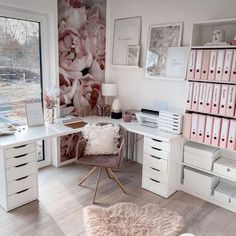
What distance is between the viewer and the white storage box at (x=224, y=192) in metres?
2.64

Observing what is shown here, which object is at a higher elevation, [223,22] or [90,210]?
[223,22]

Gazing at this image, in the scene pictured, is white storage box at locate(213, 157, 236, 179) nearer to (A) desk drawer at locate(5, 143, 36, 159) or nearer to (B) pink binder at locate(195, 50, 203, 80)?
(B) pink binder at locate(195, 50, 203, 80)

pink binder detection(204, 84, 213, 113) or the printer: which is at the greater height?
pink binder detection(204, 84, 213, 113)

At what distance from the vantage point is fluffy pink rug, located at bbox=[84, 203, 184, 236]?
2186 millimetres

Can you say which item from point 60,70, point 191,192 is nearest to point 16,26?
point 60,70

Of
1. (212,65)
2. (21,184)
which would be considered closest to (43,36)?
(21,184)

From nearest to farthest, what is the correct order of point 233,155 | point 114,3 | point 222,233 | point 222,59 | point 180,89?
point 222,233
point 222,59
point 233,155
point 180,89
point 114,3

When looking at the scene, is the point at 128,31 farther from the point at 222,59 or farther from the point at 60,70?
the point at 222,59

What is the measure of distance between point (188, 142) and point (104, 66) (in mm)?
1723

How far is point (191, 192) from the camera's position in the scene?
→ 9.50ft

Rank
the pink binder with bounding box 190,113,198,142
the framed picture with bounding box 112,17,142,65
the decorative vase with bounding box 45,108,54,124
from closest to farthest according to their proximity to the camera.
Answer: the pink binder with bounding box 190,113,198,142 < the decorative vase with bounding box 45,108,54,124 < the framed picture with bounding box 112,17,142,65

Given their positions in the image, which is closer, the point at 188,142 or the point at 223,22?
the point at 223,22

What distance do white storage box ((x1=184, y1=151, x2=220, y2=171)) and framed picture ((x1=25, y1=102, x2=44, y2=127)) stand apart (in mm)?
1735

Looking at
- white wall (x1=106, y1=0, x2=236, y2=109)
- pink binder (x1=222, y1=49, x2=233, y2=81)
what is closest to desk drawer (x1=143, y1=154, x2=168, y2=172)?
white wall (x1=106, y1=0, x2=236, y2=109)
